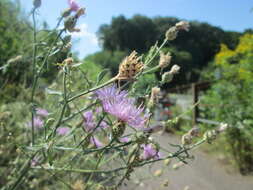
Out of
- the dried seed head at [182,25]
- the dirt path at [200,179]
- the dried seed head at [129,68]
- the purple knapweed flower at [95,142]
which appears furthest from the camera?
the dirt path at [200,179]

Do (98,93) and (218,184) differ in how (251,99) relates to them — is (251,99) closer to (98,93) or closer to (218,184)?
(218,184)

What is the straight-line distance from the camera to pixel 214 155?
3.95 metres

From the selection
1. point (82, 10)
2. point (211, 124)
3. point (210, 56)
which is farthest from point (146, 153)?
point (210, 56)

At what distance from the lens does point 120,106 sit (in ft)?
2.10

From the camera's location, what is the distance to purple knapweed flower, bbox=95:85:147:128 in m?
0.64

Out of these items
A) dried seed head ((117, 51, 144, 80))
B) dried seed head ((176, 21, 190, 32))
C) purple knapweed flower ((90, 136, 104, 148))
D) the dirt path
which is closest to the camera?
dried seed head ((117, 51, 144, 80))

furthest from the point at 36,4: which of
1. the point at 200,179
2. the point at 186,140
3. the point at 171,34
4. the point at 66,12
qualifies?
the point at 200,179

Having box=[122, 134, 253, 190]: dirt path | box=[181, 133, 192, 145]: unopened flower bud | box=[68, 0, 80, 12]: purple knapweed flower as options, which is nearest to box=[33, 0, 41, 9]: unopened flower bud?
box=[68, 0, 80, 12]: purple knapweed flower

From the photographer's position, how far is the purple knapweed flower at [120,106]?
0.64 meters

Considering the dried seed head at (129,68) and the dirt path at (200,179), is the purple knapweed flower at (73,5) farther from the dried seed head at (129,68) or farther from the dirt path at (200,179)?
the dirt path at (200,179)

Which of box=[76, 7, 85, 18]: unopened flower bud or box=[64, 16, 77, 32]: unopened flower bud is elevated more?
box=[76, 7, 85, 18]: unopened flower bud

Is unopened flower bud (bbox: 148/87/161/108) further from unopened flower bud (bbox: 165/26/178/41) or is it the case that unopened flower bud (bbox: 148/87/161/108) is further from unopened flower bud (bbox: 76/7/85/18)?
unopened flower bud (bbox: 76/7/85/18)

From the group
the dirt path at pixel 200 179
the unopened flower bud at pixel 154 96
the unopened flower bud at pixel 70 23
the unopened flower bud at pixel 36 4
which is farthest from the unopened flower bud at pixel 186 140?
the dirt path at pixel 200 179

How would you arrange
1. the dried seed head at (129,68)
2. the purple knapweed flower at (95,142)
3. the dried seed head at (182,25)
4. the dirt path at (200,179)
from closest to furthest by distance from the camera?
the dried seed head at (129,68)
the purple knapweed flower at (95,142)
the dried seed head at (182,25)
the dirt path at (200,179)
